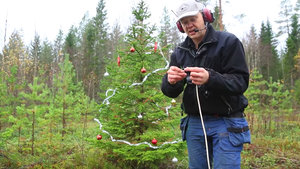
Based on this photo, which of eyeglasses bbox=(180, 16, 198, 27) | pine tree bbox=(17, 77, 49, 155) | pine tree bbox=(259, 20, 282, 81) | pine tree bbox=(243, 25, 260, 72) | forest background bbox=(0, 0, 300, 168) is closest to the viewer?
eyeglasses bbox=(180, 16, 198, 27)

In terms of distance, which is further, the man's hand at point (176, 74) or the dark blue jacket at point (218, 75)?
the man's hand at point (176, 74)

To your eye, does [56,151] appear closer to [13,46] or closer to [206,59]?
[206,59]

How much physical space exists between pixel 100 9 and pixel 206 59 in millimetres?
29890

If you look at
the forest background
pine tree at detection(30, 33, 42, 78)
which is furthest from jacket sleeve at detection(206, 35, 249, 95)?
pine tree at detection(30, 33, 42, 78)

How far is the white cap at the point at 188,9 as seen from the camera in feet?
5.31

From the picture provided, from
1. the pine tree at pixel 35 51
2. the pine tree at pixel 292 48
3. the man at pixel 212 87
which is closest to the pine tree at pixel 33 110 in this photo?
the man at pixel 212 87

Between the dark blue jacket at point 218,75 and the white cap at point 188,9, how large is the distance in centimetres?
19

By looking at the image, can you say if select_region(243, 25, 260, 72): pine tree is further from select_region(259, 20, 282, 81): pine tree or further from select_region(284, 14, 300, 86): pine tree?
select_region(284, 14, 300, 86): pine tree

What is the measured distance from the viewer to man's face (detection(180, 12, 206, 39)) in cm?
165

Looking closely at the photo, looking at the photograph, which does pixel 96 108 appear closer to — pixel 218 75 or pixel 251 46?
pixel 218 75

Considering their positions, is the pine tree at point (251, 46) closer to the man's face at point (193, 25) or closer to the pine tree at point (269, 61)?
the pine tree at point (269, 61)

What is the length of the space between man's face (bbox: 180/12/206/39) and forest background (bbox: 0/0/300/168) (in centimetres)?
247

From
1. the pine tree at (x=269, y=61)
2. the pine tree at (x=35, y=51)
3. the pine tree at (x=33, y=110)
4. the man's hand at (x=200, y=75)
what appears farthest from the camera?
the pine tree at (x=269, y=61)

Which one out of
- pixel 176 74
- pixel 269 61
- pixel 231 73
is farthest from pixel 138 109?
pixel 269 61
